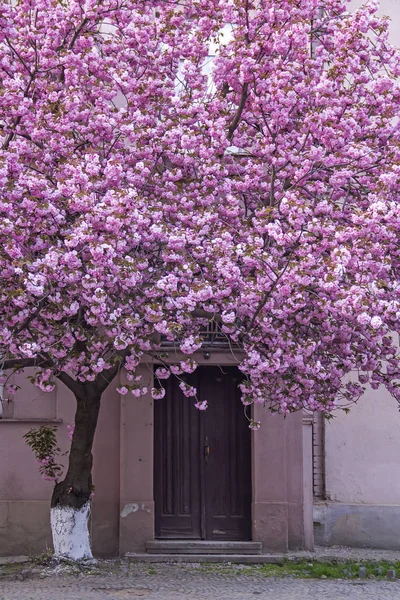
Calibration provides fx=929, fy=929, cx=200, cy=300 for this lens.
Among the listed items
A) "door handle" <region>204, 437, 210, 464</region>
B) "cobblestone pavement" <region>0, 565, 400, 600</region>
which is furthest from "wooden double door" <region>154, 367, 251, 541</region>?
"cobblestone pavement" <region>0, 565, 400, 600</region>

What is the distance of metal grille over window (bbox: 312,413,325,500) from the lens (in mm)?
14492

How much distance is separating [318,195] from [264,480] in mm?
4718

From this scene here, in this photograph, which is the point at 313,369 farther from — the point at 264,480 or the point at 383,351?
the point at 264,480

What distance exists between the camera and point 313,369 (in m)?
10.1

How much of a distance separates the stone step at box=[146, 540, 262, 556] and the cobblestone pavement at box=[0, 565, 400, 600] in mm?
1304

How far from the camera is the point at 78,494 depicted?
11.4 m

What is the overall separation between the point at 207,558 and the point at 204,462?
1550mm

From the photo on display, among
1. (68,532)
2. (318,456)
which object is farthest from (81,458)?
(318,456)

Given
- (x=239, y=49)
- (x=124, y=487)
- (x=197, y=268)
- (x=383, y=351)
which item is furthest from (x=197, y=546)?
(x=239, y=49)

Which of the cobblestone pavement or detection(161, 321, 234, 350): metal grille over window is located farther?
detection(161, 321, 234, 350): metal grille over window

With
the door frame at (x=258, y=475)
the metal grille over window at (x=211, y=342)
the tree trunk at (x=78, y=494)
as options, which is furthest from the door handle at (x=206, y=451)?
the tree trunk at (x=78, y=494)

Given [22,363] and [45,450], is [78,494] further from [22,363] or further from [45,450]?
[22,363]

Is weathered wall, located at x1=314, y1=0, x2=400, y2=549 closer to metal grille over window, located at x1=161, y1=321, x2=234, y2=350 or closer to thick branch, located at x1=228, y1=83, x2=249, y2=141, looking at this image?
metal grille over window, located at x1=161, y1=321, x2=234, y2=350

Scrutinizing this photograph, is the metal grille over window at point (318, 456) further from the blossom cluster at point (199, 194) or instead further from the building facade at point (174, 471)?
the blossom cluster at point (199, 194)
